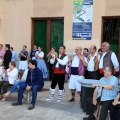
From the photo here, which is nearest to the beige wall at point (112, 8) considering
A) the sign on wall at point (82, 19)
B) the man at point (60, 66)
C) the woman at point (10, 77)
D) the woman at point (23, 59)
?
the sign on wall at point (82, 19)

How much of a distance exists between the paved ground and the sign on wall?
4.89 meters

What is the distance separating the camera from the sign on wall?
13.0 metres

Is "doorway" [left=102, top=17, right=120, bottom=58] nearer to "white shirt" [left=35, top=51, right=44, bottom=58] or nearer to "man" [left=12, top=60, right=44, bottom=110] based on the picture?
"white shirt" [left=35, top=51, right=44, bottom=58]

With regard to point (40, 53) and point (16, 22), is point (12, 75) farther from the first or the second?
point (16, 22)

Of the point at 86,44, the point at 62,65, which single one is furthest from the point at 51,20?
the point at 62,65

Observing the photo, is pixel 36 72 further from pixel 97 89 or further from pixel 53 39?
pixel 53 39

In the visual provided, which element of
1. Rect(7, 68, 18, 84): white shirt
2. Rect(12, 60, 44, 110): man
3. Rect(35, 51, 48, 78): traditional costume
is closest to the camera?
Rect(12, 60, 44, 110): man

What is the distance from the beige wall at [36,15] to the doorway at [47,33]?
34 centimetres

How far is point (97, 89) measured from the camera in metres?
5.98

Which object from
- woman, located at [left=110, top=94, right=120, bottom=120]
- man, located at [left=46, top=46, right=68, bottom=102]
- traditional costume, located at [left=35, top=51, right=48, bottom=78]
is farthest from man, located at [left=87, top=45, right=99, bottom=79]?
traditional costume, located at [left=35, top=51, right=48, bottom=78]

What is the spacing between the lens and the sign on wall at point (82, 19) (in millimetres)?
12961

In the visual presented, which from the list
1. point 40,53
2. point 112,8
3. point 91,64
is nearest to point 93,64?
point 91,64

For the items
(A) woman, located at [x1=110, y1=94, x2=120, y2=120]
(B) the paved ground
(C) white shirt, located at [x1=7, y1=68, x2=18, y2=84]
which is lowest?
(B) the paved ground

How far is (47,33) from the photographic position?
46.8ft
